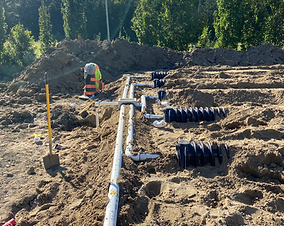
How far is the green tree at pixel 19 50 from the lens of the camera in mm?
19878

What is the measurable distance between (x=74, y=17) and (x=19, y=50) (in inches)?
285

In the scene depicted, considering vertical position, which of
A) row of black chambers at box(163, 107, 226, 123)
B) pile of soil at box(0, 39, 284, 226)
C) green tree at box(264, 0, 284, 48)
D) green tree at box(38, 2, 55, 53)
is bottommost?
pile of soil at box(0, 39, 284, 226)

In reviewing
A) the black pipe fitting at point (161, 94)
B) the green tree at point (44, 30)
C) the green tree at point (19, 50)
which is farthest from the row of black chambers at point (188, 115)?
the green tree at point (44, 30)

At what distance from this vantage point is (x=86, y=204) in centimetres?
339

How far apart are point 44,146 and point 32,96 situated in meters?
5.20

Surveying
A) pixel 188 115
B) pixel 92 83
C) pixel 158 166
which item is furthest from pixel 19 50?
pixel 158 166

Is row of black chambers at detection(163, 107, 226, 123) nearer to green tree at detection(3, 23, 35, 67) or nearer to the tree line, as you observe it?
the tree line

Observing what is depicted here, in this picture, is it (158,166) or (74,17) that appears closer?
(158,166)

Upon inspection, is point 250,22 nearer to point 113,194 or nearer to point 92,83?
point 92,83

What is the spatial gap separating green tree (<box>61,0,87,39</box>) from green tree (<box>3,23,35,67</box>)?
19.5ft

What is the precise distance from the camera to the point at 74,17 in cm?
2514

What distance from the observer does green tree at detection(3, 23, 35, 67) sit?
19.9 metres

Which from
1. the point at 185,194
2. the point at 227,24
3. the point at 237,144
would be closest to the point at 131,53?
the point at 227,24

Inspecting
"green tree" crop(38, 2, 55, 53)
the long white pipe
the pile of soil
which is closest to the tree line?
"green tree" crop(38, 2, 55, 53)
